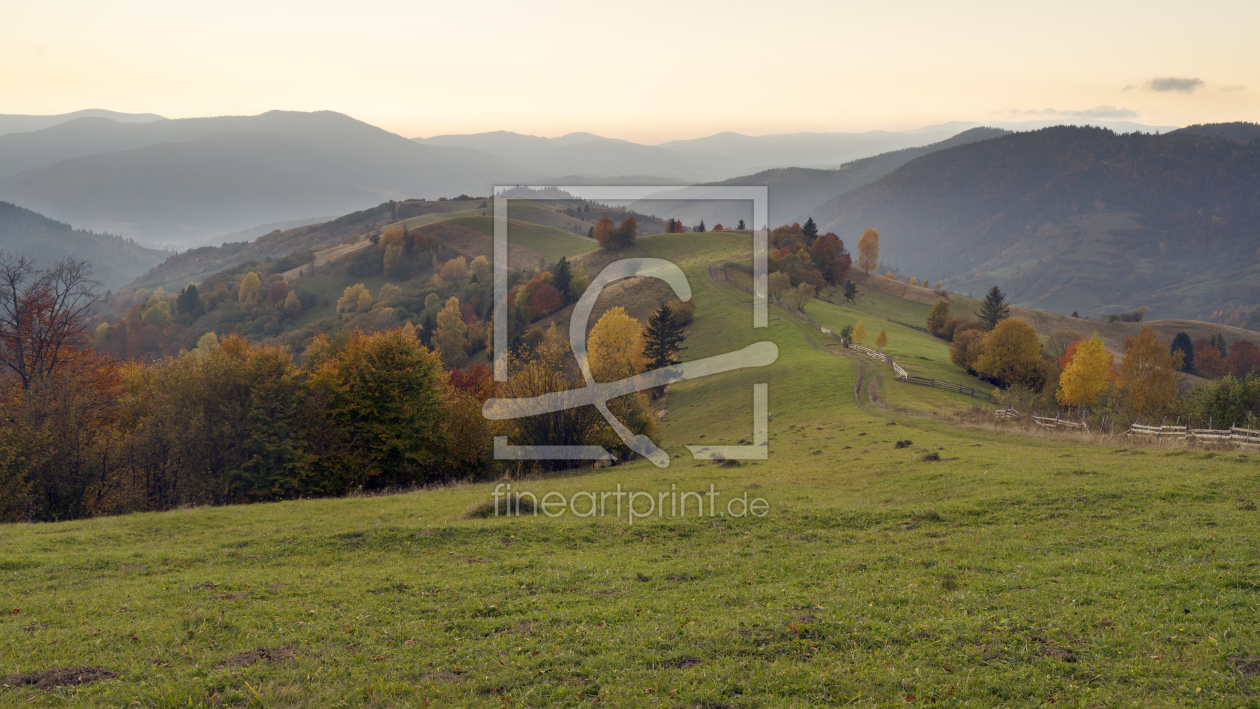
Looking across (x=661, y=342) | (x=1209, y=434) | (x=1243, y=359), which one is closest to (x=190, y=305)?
(x=661, y=342)

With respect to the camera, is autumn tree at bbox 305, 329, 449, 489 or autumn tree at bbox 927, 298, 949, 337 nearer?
autumn tree at bbox 305, 329, 449, 489

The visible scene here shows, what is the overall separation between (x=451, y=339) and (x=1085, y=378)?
98593 mm

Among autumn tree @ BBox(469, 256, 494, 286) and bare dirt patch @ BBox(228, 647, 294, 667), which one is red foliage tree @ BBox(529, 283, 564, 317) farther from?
bare dirt patch @ BBox(228, 647, 294, 667)

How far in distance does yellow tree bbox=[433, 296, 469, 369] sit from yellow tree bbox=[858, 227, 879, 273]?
366 ft

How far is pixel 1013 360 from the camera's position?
7400 cm

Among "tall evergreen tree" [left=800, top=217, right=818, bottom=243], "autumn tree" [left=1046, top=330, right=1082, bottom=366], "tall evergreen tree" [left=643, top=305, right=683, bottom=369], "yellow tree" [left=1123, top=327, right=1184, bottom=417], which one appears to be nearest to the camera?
"yellow tree" [left=1123, top=327, right=1184, bottom=417]

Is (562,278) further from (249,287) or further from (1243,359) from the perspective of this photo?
(1243,359)

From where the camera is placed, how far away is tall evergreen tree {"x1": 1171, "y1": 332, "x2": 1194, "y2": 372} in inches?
5915

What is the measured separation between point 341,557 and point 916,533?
59.7 feet

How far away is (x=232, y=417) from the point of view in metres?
37.9

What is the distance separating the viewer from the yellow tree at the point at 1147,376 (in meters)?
67.9

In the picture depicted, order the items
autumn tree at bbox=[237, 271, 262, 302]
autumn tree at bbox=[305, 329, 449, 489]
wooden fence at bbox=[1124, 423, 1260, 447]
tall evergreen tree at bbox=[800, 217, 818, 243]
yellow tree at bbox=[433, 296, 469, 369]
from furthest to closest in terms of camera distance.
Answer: autumn tree at bbox=[237, 271, 262, 302] < tall evergreen tree at bbox=[800, 217, 818, 243] < yellow tree at bbox=[433, 296, 469, 369] < autumn tree at bbox=[305, 329, 449, 489] < wooden fence at bbox=[1124, 423, 1260, 447]

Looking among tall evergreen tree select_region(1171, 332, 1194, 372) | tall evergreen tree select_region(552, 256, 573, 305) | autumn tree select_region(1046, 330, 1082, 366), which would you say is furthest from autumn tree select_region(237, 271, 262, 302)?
tall evergreen tree select_region(1171, 332, 1194, 372)

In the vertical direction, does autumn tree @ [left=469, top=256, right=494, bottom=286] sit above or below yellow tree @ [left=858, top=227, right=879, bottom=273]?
below
